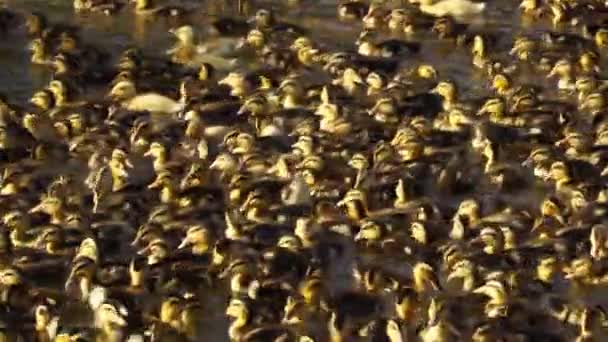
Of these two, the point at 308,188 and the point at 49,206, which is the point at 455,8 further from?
the point at 49,206

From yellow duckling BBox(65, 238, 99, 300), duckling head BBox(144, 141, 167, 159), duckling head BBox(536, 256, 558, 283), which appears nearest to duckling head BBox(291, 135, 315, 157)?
duckling head BBox(144, 141, 167, 159)

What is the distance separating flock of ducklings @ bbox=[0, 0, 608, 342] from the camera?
10969mm

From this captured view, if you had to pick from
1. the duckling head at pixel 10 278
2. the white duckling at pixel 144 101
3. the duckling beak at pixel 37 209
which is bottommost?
the white duckling at pixel 144 101

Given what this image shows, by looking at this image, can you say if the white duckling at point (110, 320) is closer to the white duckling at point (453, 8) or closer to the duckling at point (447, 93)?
the duckling at point (447, 93)

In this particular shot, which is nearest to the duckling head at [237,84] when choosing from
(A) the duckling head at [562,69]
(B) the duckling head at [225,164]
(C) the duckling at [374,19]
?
(B) the duckling head at [225,164]

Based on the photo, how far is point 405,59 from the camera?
16328 millimetres

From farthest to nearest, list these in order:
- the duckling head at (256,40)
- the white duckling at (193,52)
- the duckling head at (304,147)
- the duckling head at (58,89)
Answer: the duckling head at (256,40) < the white duckling at (193,52) < the duckling head at (58,89) < the duckling head at (304,147)

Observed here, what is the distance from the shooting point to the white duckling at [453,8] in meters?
17.5

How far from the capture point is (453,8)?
1753 cm

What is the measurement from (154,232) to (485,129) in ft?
12.2

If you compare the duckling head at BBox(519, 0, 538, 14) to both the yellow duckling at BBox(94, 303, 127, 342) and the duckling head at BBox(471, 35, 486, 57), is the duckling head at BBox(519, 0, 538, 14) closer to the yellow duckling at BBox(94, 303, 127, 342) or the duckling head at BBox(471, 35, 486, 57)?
the duckling head at BBox(471, 35, 486, 57)

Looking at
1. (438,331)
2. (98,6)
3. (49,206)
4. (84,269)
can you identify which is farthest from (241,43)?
(438,331)

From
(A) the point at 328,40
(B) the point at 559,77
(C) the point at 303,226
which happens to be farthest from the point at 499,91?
(C) the point at 303,226

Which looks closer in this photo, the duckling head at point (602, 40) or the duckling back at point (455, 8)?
the duckling head at point (602, 40)
